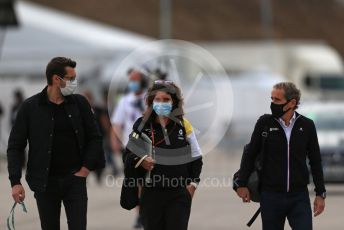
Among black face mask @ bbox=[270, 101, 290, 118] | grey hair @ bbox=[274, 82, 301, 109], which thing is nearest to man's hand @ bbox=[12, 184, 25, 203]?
black face mask @ bbox=[270, 101, 290, 118]

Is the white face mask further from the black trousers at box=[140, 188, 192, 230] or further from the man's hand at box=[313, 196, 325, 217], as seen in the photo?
the man's hand at box=[313, 196, 325, 217]

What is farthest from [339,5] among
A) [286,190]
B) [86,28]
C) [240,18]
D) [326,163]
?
[286,190]

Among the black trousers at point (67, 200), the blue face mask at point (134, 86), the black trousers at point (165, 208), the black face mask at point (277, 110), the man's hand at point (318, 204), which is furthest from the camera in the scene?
the blue face mask at point (134, 86)

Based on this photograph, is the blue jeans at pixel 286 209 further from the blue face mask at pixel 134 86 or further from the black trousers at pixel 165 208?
the blue face mask at pixel 134 86

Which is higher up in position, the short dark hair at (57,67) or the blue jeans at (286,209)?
the short dark hair at (57,67)

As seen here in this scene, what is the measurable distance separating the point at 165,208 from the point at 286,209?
37.1 inches

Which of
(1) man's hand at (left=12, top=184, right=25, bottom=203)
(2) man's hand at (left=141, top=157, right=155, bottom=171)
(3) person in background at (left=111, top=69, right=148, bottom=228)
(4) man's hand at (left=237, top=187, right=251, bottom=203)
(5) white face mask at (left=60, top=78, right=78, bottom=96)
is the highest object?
(5) white face mask at (left=60, top=78, right=78, bottom=96)

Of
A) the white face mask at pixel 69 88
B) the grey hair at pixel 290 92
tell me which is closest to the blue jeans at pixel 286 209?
the grey hair at pixel 290 92

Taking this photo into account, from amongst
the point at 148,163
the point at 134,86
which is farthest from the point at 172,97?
the point at 134,86

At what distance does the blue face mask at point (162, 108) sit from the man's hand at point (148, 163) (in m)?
0.35

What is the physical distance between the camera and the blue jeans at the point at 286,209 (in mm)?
9000

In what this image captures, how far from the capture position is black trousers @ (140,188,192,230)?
884 cm

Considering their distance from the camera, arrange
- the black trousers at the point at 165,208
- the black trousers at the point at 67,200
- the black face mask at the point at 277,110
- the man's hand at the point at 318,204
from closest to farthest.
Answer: the black trousers at the point at 165,208 → the black trousers at the point at 67,200 → the black face mask at the point at 277,110 → the man's hand at the point at 318,204

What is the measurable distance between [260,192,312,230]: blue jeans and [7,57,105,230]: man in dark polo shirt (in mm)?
1355
